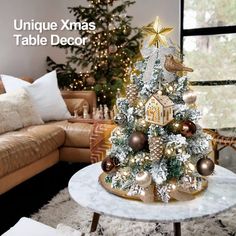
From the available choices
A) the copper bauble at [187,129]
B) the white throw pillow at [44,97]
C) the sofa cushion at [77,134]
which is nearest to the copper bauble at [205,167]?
the copper bauble at [187,129]

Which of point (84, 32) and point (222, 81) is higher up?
point (84, 32)

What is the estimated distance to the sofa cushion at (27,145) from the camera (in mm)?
2287

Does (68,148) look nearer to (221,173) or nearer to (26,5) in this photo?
(221,173)

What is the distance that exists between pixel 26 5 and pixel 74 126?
192 cm

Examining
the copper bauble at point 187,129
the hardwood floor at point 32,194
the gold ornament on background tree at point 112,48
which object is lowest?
the hardwood floor at point 32,194

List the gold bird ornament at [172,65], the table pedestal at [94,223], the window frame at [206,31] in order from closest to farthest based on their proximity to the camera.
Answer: the gold bird ornament at [172,65] < the table pedestal at [94,223] < the window frame at [206,31]

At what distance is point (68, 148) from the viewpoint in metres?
3.01

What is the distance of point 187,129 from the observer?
5.32 ft

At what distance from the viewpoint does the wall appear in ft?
12.3

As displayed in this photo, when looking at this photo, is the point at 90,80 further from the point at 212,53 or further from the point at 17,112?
the point at 212,53

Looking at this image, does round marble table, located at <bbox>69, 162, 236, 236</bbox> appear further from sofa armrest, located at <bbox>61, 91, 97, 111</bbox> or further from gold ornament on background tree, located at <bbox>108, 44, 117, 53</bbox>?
gold ornament on background tree, located at <bbox>108, 44, 117, 53</bbox>

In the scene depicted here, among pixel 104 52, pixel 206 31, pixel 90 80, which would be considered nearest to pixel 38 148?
pixel 90 80

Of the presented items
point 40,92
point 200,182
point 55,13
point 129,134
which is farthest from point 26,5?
point 200,182

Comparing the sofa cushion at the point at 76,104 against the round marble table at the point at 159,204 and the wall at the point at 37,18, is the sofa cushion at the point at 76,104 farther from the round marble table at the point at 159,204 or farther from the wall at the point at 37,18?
the round marble table at the point at 159,204
